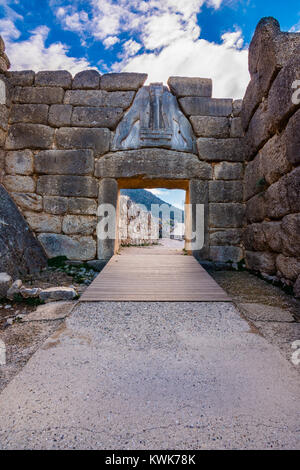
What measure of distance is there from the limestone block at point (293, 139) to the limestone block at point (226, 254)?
209 cm

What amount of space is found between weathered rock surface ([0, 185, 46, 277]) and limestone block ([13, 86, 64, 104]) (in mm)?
1888

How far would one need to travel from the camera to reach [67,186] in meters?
4.53

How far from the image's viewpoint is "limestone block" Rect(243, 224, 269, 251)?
12.5 feet

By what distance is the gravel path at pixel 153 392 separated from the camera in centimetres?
93

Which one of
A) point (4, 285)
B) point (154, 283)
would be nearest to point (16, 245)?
point (4, 285)

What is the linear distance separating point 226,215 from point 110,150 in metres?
2.60

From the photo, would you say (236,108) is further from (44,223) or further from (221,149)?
(44,223)

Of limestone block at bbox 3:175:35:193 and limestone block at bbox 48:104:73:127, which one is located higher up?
limestone block at bbox 48:104:73:127

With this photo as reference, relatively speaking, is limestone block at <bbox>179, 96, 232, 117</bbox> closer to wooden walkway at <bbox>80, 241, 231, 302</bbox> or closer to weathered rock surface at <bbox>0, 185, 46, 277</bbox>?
wooden walkway at <bbox>80, 241, 231, 302</bbox>

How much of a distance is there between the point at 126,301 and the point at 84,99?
13.6 ft

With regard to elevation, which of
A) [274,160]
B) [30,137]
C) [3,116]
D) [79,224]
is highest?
[3,116]

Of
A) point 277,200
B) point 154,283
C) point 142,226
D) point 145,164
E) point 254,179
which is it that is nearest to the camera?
point 154,283

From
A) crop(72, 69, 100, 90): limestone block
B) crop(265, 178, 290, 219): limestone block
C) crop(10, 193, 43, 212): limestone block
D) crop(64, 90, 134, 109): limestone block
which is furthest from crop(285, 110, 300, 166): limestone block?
crop(10, 193, 43, 212): limestone block

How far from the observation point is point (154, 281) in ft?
10.2
